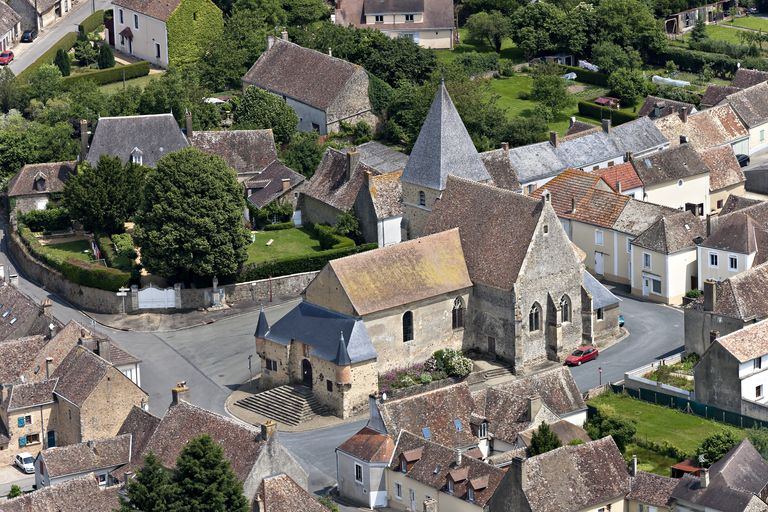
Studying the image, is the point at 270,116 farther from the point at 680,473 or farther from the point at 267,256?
the point at 680,473

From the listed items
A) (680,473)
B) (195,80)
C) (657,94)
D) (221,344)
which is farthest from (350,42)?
(680,473)

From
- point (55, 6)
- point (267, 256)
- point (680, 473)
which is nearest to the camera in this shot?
point (680, 473)

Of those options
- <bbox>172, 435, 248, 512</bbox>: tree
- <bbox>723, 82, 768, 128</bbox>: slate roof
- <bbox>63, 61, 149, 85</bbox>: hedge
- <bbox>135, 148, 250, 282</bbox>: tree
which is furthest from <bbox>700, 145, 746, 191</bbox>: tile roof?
<bbox>172, 435, 248, 512</bbox>: tree

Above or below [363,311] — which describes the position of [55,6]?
above

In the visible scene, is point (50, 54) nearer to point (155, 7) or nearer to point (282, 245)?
point (155, 7)

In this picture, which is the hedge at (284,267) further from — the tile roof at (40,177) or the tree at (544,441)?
the tree at (544,441)

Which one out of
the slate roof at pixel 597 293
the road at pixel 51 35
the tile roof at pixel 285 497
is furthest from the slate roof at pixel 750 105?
the tile roof at pixel 285 497

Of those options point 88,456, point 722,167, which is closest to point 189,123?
point 722,167
